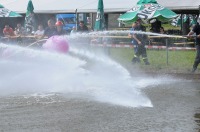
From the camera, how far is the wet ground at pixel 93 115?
8781 mm

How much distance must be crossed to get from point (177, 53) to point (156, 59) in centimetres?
199

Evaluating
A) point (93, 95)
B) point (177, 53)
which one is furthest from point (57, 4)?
point (93, 95)

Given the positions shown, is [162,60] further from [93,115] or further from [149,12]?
[93,115]

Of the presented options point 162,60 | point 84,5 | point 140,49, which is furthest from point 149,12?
point 140,49

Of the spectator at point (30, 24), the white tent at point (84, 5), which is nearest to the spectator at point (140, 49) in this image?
the white tent at point (84, 5)

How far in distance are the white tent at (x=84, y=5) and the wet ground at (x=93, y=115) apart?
52.4ft

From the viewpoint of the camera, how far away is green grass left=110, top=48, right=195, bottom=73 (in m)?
18.4

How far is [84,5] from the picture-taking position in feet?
103

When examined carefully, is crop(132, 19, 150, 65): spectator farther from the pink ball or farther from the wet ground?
the wet ground

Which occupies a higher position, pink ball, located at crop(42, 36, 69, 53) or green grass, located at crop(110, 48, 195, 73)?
pink ball, located at crop(42, 36, 69, 53)

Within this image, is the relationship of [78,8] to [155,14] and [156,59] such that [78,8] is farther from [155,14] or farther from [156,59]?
[156,59]

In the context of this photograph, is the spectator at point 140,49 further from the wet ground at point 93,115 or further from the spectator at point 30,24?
the spectator at point 30,24

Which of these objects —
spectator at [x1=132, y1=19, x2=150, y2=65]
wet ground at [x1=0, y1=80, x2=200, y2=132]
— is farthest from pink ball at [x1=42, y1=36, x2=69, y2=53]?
spectator at [x1=132, y1=19, x2=150, y2=65]

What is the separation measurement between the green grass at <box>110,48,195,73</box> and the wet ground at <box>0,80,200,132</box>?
587 cm
